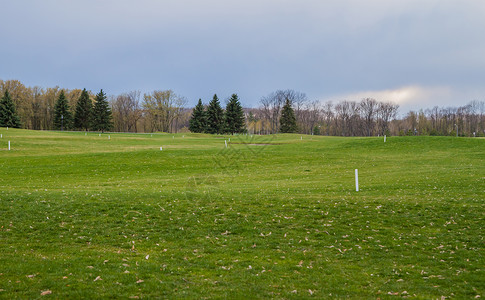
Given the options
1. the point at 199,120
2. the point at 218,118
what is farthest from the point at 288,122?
the point at 199,120

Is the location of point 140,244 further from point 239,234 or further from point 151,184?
point 151,184

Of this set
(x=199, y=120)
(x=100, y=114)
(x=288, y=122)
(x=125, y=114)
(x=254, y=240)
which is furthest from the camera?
(x=125, y=114)

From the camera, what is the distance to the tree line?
82.3 metres

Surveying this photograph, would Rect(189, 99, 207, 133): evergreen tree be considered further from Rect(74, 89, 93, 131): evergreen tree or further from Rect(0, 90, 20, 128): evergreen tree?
Rect(0, 90, 20, 128): evergreen tree

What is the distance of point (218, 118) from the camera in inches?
3167

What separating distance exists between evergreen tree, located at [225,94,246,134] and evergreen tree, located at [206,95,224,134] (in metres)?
1.81

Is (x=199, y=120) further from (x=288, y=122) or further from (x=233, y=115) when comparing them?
(x=288, y=122)

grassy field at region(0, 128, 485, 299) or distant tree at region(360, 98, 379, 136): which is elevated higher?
distant tree at region(360, 98, 379, 136)

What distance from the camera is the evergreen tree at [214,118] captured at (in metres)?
80.2

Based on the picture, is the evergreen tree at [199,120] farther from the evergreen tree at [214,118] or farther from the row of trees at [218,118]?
the evergreen tree at [214,118]

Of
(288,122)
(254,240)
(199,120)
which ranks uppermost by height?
(199,120)

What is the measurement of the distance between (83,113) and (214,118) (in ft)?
100

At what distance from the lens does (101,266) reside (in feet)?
23.3

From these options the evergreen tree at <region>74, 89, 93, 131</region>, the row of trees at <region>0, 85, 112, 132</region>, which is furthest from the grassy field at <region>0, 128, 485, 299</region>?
the evergreen tree at <region>74, 89, 93, 131</region>
